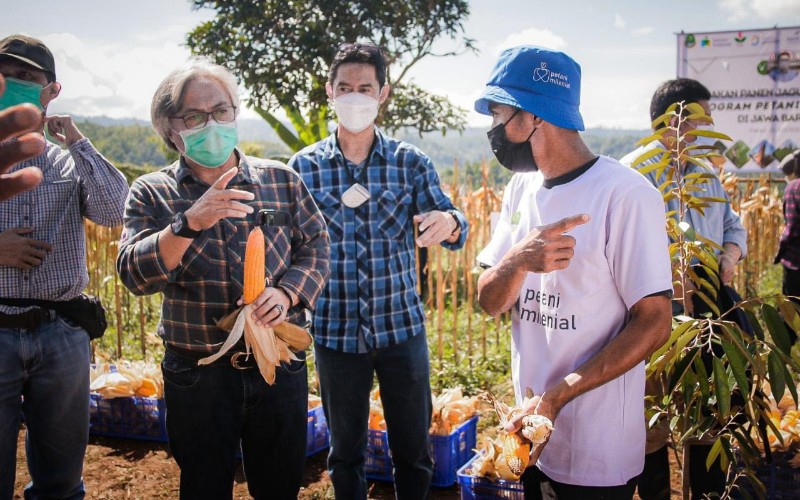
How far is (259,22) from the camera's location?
9492mm

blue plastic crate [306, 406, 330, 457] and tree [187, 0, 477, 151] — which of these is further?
tree [187, 0, 477, 151]

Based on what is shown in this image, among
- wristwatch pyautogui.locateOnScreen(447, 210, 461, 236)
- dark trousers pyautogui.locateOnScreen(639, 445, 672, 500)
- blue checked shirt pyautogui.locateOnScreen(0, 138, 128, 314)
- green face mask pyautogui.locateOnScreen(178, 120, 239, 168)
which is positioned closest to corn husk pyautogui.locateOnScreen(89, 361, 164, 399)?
blue checked shirt pyautogui.locateOnScreen(0, 138, 128, 314)

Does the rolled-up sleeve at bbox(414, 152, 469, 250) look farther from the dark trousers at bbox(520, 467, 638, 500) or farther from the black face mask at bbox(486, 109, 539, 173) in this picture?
the dark trousers at bbox(520, 467, 638, 500)

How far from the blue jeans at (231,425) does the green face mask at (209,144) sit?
656 mm

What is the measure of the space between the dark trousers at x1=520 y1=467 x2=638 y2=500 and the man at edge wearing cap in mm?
1816

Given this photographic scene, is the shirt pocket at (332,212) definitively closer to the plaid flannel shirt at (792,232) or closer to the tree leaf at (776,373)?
the tree leaf at (776,373)

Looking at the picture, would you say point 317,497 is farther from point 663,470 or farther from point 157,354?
point 157,354

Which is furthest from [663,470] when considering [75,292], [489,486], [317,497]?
[75,292]

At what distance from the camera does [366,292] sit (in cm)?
282

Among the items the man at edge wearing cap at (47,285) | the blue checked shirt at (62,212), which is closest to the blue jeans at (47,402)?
the man at edge wearing cap at (47,285)

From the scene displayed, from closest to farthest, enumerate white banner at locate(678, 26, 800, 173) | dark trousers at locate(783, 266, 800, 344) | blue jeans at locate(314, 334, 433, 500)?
1. blue jeans at locate(314, 334, 433, 500)
2. dark trousers at locate(783, 266, 800, 344)
3. white banner at locate(678, 26, 800, 173)

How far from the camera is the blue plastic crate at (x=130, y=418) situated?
4.44 metres

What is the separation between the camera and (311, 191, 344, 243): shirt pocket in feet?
9.36

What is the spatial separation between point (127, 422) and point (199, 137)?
3.04m
